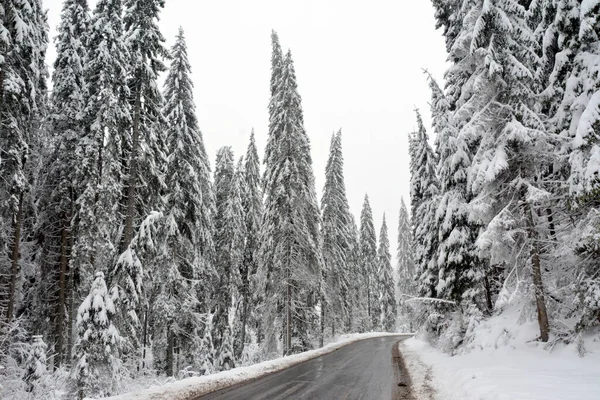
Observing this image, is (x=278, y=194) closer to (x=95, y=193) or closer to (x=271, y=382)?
(x=95, y=193)

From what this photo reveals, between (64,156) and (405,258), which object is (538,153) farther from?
(405,258)

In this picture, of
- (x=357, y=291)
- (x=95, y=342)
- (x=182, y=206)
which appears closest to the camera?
(x=95, y=342)

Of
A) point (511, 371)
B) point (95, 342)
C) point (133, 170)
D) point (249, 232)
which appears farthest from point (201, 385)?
point (249, 232)

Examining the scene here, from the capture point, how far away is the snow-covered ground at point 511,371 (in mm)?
7195

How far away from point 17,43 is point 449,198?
742 inches

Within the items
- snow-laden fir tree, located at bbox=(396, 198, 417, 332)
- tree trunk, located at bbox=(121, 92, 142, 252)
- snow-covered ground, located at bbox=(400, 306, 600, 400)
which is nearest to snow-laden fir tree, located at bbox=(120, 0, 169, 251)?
tree trunk, located at bbox=(121, 92, 142, 252)

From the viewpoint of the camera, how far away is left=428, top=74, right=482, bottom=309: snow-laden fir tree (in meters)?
15.7

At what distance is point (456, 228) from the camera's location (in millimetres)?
16422

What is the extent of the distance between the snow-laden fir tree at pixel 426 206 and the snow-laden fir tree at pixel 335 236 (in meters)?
10.4

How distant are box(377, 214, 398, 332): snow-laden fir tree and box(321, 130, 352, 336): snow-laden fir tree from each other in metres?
21.1

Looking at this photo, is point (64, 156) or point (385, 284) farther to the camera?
point (385, 284)

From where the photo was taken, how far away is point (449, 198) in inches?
677

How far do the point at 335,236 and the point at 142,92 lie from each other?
24789mm

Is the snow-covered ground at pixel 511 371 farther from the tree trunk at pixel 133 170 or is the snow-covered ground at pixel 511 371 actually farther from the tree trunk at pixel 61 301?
the tree trunk at pixel 61 301
